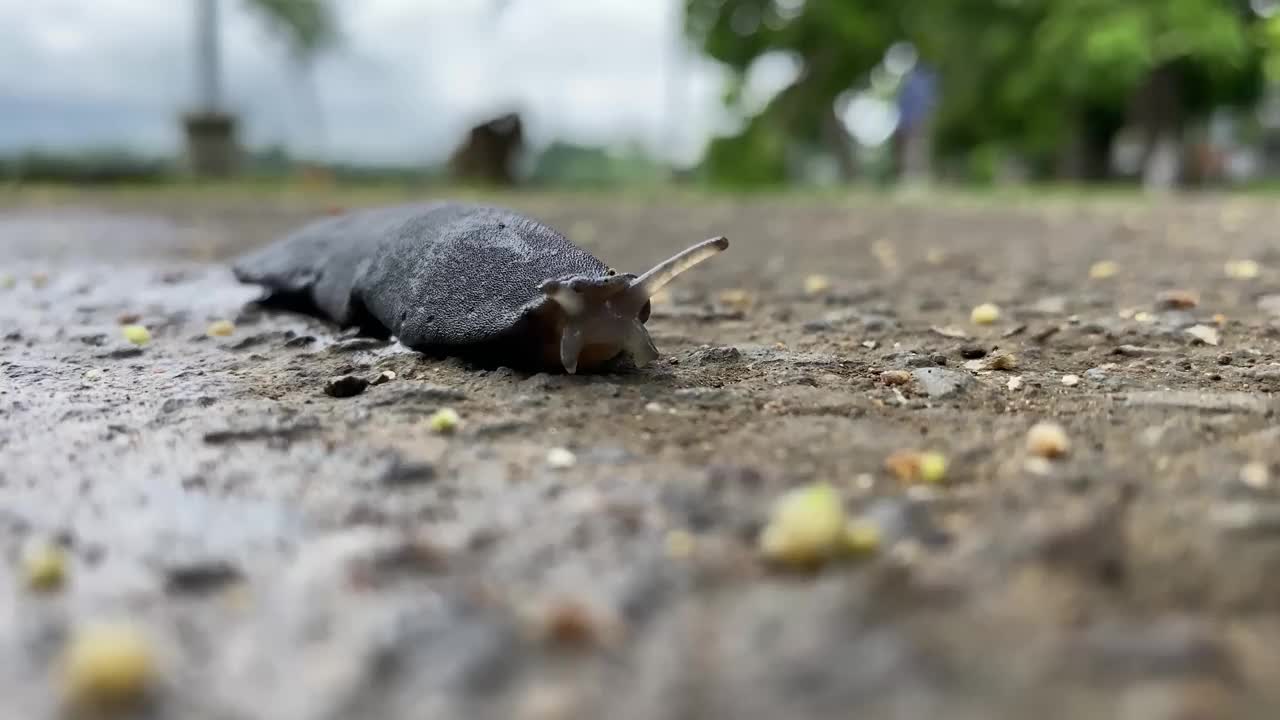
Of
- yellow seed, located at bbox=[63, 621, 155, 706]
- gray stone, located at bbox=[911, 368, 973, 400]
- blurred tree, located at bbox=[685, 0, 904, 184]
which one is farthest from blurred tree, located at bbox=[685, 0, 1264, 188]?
yellow seed, located at bbox=[63, 621, 155, 706]

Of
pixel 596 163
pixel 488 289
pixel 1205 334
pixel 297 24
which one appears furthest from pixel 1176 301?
pixel 596 163

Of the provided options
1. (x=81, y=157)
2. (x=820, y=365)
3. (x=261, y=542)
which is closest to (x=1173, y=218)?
(x=820, y=365)

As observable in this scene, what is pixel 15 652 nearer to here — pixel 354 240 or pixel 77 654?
pixel 77 654

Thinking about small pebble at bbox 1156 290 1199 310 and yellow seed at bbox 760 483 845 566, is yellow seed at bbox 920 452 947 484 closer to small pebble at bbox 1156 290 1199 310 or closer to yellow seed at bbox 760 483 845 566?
yellow seed at bbox 760 483 845 566

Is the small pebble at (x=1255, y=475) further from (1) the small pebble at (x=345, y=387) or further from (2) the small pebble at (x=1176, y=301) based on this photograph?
(2) the small pebble at (x=1176, y=301)

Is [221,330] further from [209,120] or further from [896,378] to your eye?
[209,120]

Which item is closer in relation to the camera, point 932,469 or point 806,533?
point 806,533
